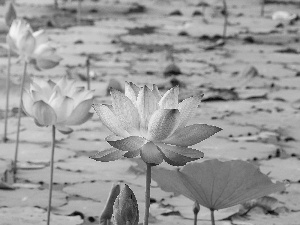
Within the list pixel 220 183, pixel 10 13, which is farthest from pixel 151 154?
pixel 10 13

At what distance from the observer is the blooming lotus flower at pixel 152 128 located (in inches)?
41.5

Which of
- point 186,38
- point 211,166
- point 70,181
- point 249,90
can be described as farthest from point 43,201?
point 186,38

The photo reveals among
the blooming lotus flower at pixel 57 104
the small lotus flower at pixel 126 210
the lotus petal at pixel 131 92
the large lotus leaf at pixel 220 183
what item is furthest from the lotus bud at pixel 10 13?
the small lotus flower at pixel 126 210

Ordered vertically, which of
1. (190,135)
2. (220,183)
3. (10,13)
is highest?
(10,13)

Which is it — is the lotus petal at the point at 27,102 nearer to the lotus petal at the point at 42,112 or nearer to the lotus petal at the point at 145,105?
the lotus petal at the point at 42,112

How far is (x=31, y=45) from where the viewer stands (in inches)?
86.2

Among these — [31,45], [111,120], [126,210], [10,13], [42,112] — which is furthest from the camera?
[10,13]

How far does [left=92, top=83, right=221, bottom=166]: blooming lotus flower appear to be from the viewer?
3.46ft

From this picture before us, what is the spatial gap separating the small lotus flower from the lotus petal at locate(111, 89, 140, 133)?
11 cm

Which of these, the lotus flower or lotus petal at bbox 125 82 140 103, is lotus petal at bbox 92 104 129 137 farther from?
the lotus flower

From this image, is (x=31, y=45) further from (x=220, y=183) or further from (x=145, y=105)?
(x=145, y=105)

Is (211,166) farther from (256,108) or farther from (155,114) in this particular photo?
(256,108)

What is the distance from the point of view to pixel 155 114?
1.06m

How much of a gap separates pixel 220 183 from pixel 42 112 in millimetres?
434
